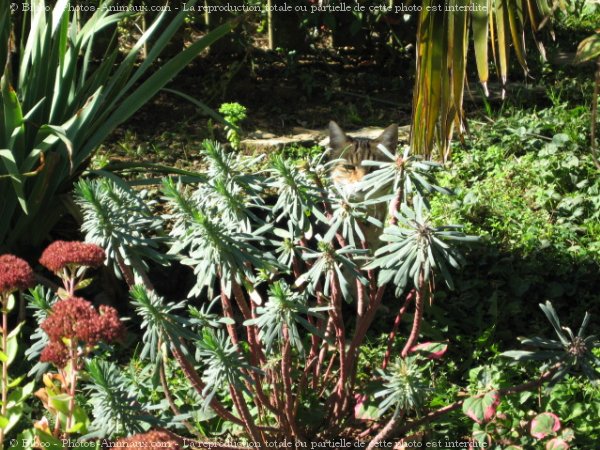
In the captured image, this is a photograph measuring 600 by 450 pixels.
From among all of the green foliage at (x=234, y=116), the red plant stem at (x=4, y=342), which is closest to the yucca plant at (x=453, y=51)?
the green foliage at (x=234, y=116)

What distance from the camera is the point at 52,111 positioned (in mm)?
4074

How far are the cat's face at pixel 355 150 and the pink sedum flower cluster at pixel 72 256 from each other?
2.34 m

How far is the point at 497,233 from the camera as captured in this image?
4613 millimetres

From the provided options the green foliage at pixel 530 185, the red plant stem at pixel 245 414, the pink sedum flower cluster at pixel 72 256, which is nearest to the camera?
the pink sedum flower cluster at pixel 72 256

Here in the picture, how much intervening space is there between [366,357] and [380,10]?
347 centimetres

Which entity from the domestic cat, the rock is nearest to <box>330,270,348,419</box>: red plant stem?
the domestic cat

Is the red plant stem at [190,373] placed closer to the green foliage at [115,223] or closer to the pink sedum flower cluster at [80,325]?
the green foliage at [115,223]

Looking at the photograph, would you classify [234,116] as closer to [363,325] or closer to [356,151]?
[356,151]

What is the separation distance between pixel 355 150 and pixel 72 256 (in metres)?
2.72

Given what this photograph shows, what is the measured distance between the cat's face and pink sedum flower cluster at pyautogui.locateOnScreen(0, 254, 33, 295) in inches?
98.0

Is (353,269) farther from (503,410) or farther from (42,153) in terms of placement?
(42,153)

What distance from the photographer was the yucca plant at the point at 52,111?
3846mm

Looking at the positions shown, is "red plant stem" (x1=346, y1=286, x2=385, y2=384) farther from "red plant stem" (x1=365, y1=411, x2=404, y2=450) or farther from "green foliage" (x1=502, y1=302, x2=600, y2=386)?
"green foliage" (x1=502, y1=302, x2=600, y2=386)

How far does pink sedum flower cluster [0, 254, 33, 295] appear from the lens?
79.8 inches
